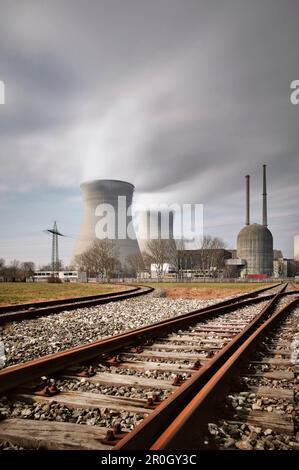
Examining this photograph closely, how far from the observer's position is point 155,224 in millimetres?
81438

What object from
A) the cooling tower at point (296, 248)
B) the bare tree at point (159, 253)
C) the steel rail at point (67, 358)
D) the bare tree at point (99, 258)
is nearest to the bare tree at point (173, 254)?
the bare tree at point (159, 253)

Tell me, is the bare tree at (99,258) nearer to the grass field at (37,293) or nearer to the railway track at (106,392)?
the grass field at (37,293)

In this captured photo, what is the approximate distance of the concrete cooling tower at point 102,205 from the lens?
61750mm

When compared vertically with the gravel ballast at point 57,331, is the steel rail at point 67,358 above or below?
above

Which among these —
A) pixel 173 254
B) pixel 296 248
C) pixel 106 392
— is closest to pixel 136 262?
pixel 173 254

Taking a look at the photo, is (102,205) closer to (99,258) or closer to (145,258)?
(99,258)

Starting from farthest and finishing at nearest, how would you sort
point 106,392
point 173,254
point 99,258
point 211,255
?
1. point 173,254
2. point 211,255
3. point 99,258
4. point 106,392

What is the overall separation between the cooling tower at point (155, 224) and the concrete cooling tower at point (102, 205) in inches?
494

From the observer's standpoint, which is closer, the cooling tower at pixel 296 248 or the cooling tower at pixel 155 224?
the cooling tower at pixel 155 224

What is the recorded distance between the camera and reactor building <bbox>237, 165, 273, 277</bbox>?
77.4m

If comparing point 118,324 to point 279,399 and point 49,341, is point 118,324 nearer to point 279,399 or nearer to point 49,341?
point 49,341

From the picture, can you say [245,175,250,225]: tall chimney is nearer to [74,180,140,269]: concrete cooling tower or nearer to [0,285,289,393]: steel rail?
[74,180,140,269]: concrete cooling tower

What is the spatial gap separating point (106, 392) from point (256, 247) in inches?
3089
